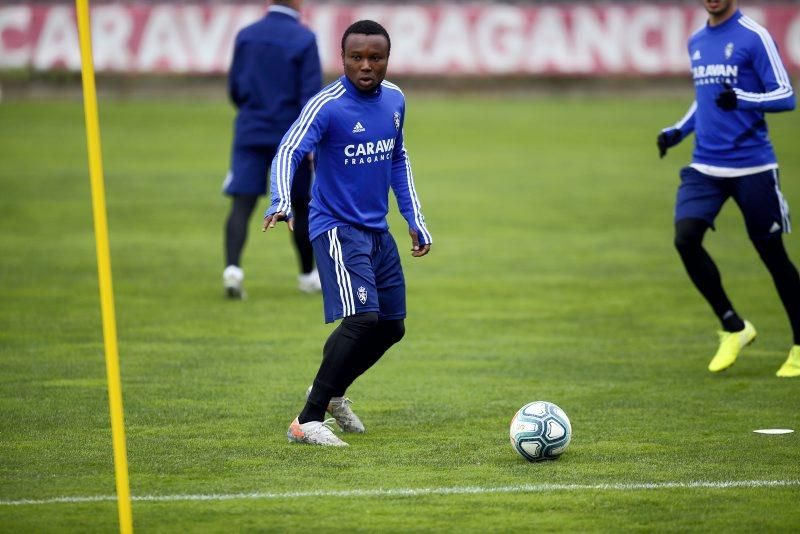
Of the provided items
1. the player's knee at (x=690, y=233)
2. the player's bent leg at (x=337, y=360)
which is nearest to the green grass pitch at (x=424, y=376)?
the player's bent leg at (x=337, y=360)

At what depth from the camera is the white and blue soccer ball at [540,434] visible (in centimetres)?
700

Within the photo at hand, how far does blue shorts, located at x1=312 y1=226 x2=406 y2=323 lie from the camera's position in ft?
24.2

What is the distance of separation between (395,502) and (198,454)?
4.47 ft

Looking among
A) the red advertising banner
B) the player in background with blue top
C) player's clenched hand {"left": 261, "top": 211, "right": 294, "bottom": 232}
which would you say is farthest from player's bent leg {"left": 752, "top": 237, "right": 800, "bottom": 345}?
the red advertising banner

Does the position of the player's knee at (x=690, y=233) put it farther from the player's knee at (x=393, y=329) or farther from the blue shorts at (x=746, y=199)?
the player's knee at (x=393, y=329)

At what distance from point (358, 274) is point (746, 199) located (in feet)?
10.6

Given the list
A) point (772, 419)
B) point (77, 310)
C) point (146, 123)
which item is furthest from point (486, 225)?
point (146, 123)

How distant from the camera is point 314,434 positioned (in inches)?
Result: 289

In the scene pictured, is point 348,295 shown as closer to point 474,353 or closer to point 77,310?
point 474,353

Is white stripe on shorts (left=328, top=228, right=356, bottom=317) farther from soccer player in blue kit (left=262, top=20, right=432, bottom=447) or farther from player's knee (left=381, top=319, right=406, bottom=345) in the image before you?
player's knee (left=381, top=319, right=406, bottom=345)

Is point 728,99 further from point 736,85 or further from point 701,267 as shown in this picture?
point 701,267

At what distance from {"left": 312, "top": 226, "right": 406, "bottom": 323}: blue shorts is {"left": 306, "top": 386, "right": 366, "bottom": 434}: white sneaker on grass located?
501 mm

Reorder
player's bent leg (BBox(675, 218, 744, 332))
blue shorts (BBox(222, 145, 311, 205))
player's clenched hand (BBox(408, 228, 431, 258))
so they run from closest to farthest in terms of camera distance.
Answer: player's clenched hand (BBox(408, 228, 431, 258)) → player's bent leg (BBox(675, 218, 744, 332)) → blue shorts (BBox(222, 145, 311, 205))

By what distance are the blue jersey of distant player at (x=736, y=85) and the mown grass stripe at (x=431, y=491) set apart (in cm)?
330
